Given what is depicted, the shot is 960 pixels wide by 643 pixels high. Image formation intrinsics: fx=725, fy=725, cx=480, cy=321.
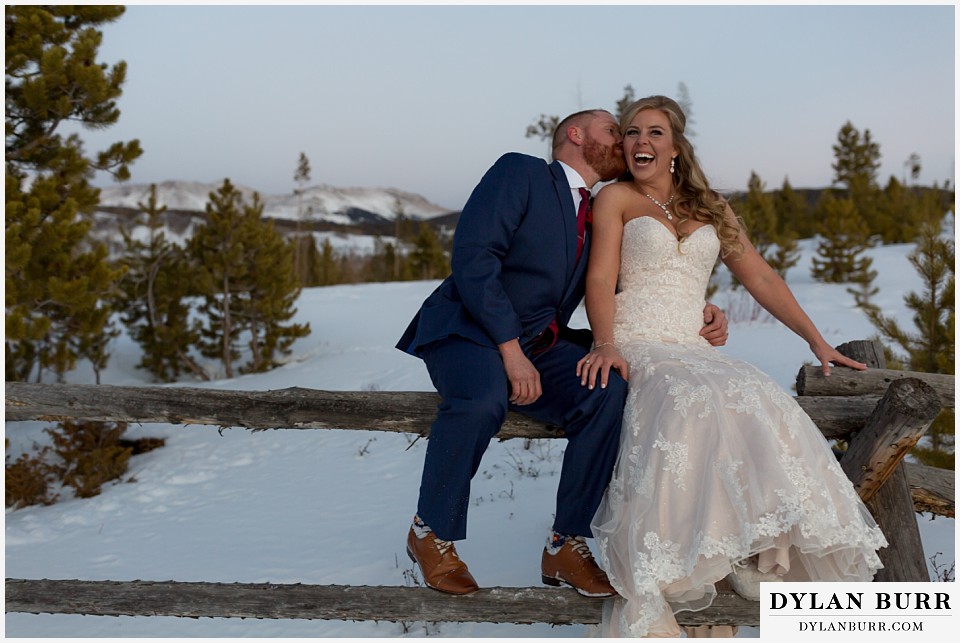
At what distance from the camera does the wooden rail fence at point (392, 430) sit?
2635 millimetres

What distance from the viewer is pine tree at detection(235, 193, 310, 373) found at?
595 inches

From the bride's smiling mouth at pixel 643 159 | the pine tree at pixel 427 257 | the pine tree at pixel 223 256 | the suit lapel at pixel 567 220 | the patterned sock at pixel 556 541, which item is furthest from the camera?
the pine tree at pixel 427 257

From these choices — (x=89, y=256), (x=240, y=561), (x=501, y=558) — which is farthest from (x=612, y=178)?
(x=89, y=256)

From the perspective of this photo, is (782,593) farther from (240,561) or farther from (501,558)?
(240,561)

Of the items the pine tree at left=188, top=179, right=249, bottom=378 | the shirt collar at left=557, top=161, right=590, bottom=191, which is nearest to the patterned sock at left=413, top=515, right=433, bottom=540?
the shirt collar at left=557, top=161, right=590, bottom=191

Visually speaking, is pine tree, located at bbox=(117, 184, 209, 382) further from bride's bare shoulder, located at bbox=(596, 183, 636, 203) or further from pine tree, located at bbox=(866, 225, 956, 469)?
bride's bare shoulder, located at bbox=(596, 183, 636, 203)

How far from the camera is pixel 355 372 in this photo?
527 inches

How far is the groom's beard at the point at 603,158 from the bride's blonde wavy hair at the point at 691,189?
0.29 feet

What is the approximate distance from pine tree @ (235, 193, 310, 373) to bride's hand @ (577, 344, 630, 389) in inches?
523

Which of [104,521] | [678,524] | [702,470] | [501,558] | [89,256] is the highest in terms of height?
[89,256]

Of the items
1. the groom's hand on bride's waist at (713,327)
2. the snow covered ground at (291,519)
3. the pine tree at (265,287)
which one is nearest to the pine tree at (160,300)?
the pine tree at (265,287)

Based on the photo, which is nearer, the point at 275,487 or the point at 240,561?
the point at 240,561

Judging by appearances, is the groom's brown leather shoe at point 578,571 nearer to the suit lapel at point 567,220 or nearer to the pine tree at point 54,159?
the suit lapel at point 567,220

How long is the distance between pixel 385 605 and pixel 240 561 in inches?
148
